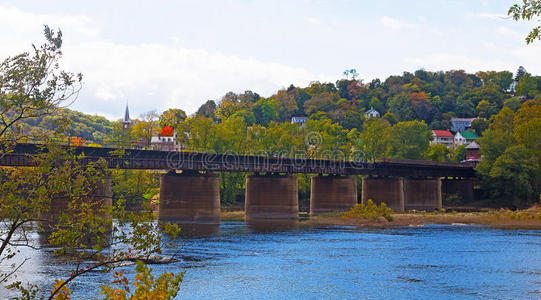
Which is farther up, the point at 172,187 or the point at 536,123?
the point at 536,123

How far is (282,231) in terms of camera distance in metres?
71.4

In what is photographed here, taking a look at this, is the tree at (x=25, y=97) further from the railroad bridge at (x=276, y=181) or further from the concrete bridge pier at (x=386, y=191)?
the concrete bridge pier at (x=386, y=191)

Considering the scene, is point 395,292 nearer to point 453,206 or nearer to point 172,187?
point 172,187

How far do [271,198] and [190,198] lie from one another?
1539 centimetres

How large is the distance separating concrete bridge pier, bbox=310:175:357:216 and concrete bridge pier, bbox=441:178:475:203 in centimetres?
3175

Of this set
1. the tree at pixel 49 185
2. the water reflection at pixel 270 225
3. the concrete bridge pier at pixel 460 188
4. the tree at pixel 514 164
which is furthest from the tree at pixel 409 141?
the tree at pixel 49 185

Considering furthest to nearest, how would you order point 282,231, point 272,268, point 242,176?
point 242,176 < point 282,231 < point 272,268

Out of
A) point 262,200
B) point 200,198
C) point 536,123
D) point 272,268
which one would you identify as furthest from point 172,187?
point 536,123

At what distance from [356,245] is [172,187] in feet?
103

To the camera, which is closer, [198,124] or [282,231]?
[282,231]

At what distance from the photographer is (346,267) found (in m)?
44.8

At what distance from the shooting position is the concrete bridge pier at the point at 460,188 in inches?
4945

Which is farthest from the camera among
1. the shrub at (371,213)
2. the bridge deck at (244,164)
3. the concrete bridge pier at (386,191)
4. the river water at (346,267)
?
the concrete bridge pier at (386,191)

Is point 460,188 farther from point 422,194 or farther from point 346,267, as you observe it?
point 346,267
